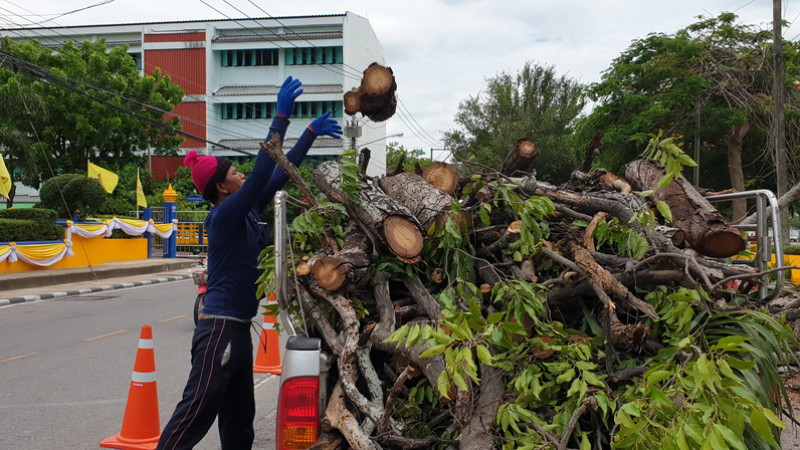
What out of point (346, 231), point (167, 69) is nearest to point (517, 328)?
point (346, 231)

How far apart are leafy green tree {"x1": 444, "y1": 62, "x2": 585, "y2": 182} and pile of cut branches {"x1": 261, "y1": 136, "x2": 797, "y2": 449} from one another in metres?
37.1

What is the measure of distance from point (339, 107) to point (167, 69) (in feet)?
40.7

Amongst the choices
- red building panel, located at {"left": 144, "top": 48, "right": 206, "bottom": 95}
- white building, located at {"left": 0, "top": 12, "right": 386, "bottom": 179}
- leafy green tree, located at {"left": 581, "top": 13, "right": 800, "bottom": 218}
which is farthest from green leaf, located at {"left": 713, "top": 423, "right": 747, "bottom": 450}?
red building panel, located at {"left": 144, "top": 48, "right": 206, "bottom": 95}

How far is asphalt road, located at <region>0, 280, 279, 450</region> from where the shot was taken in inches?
203

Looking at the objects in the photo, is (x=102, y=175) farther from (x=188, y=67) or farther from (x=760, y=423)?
(x=188, y=67)

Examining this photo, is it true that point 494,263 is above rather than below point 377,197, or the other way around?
below

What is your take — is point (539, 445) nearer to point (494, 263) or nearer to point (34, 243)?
point (494, 263)

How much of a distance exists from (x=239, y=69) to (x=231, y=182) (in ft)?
155

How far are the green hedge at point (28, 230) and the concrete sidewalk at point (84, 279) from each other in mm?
924

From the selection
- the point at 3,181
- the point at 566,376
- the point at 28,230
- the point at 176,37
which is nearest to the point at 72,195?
the point at 28,230

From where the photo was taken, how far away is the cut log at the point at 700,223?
3.25 m

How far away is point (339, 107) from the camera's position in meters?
47.0

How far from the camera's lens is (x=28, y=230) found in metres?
17.1

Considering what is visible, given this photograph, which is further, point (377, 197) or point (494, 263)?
point (377, 197)
